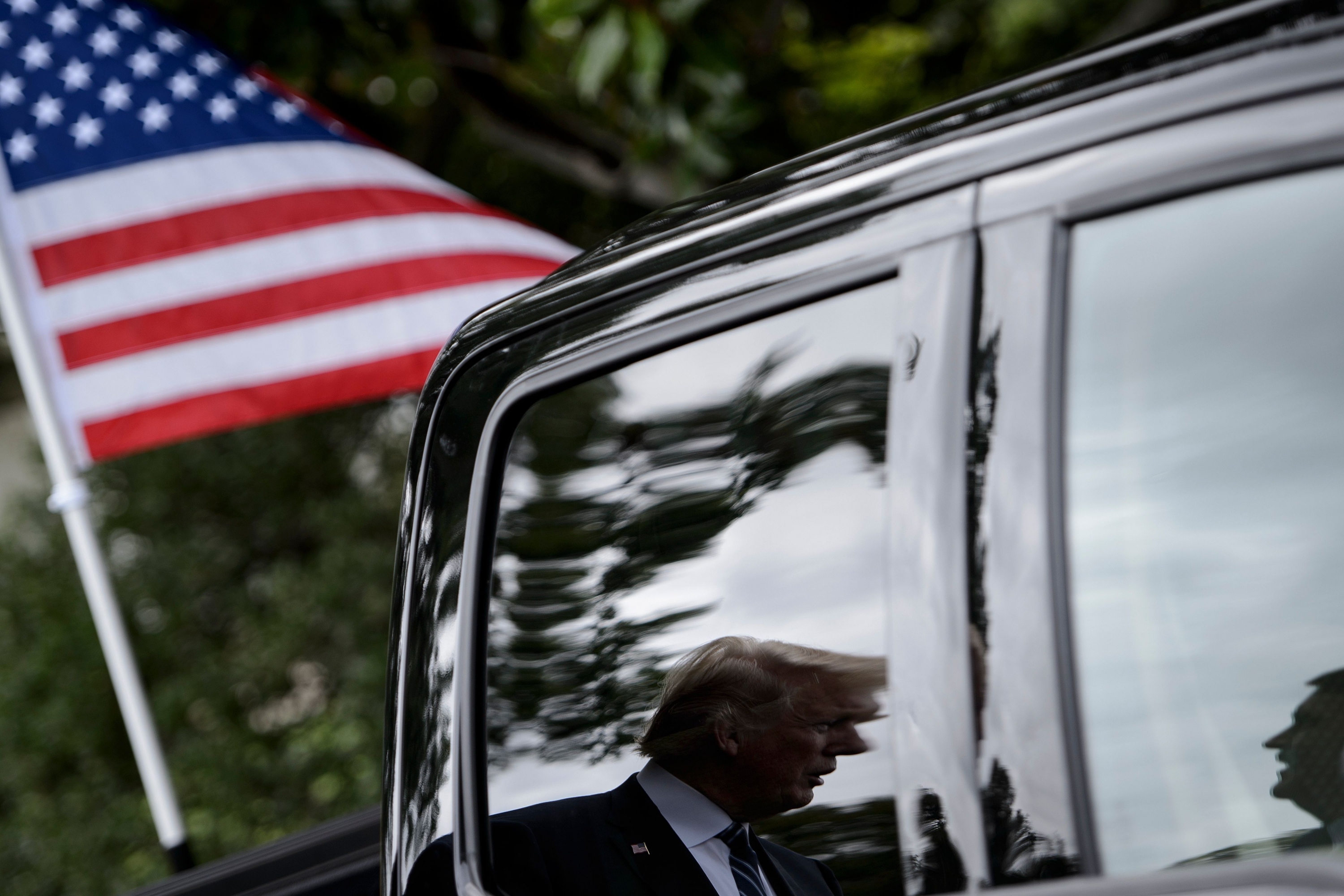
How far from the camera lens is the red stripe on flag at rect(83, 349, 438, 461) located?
11.1 ft

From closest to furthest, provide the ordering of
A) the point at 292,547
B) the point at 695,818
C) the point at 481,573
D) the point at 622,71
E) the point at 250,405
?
1. the point at 695,818
2. the point at 481,573
3. the point at 250,405
4. the point at 622,71
5. the point at 292,547

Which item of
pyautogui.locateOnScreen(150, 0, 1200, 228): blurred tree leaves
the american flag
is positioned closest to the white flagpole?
the american flag

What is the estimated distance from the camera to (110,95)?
365 centimetres

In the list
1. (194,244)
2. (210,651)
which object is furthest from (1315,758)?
(210,651)

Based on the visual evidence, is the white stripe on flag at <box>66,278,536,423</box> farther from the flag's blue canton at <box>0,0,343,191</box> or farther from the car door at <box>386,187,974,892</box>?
the car door at <box>386,187,974,892</box>

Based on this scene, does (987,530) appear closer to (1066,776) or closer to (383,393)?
(1066,776)

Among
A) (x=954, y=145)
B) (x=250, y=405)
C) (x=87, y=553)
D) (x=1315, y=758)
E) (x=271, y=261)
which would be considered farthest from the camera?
(x=271, y=261)

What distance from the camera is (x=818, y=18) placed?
5297 millimetres

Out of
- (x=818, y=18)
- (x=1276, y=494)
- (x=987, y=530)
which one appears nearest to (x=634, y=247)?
(x=987, y=530)

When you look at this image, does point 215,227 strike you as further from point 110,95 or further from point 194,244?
point 110,95

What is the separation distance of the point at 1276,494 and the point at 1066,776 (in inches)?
9.8

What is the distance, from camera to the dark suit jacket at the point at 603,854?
3.55ft

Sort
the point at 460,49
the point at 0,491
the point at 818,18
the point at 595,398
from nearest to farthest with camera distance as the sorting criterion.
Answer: the point at 595,398 → the point at 460,49 → the point at 818,18 → the point at 0,491

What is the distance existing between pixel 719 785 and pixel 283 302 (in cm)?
286
